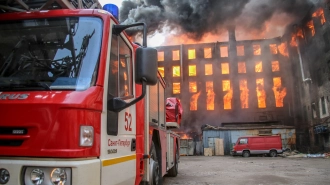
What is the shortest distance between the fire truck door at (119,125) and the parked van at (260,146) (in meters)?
23.4

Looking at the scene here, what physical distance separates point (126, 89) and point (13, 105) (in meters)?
1.40

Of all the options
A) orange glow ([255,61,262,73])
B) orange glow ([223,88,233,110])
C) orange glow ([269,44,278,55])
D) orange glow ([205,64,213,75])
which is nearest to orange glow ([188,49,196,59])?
orange glow ([205,64,213,75])

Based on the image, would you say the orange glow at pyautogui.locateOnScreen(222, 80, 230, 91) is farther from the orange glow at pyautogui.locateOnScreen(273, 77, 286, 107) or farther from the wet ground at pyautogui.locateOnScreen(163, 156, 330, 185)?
the wet ground at pyautogui.locateOnScreen(163, 156, 330, 185)

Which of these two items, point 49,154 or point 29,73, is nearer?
point 49,154

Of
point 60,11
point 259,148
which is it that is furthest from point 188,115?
point 60,11

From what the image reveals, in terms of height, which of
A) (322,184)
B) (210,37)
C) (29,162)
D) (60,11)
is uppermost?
(210,37)

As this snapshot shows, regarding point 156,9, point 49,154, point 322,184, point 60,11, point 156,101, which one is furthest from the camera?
point 156,9

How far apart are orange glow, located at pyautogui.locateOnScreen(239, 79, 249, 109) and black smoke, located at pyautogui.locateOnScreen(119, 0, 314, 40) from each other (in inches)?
579

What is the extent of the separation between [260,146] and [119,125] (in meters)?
24.1

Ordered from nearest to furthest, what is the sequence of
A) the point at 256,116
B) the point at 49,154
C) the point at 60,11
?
the point at 49,154
the point at 60,11
the point at 256,116

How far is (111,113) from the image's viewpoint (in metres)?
2.83

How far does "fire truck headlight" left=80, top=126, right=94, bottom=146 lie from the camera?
232 centimetres

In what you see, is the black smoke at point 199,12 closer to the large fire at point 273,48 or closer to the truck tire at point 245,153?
the truck tire at point 245,153

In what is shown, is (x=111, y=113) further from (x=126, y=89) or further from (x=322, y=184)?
(x=322, y=184)
